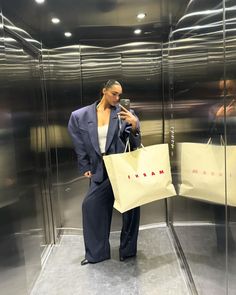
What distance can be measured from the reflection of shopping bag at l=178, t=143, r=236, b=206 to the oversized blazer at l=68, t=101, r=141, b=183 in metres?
0.59

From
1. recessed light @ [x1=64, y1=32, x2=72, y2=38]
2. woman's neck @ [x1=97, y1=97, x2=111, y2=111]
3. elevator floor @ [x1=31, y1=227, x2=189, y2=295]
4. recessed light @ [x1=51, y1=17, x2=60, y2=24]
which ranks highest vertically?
recessed light @ [x1=51, y1=17, x2=60, y2=24]

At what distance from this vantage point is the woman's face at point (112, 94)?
2.45 metres

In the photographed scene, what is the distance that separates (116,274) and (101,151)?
934mm

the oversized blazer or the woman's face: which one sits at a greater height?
the woman's face

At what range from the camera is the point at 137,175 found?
209 cm

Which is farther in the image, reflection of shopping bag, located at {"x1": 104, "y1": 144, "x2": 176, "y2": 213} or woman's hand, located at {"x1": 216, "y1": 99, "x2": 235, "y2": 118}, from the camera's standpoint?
reflection of shopping bag, located at {"x1": 104, "y1": 144, "x2": 176, "y2": 213}

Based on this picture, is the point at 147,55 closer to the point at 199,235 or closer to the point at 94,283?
the point at 199,235

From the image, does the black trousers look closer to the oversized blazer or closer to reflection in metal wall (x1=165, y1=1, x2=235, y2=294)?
the oversized blazer

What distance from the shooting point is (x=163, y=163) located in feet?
7.07

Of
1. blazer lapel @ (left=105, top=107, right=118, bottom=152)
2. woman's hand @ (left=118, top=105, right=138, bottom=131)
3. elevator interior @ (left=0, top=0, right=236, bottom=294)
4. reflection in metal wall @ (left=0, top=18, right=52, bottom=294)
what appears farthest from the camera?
blazer lapel @ (left=105, top=107, right=118, bottom=152)

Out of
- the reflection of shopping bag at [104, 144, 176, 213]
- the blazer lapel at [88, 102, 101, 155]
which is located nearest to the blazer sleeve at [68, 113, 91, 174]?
the blazer lapel at [88, 102, 101, 155]

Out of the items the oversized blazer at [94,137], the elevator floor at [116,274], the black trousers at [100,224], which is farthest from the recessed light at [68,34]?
the elevator floor at [116,274]

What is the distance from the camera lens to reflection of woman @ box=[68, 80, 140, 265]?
2455mm

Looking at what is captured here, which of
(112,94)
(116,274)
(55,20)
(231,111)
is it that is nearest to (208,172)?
(231,111)
